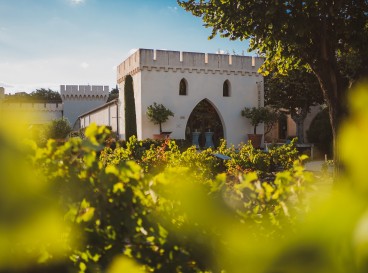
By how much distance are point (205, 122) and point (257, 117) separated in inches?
148

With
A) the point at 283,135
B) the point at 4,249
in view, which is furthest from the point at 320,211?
the point at 283,135

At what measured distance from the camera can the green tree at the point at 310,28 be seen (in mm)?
8461

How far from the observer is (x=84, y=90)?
45.1m

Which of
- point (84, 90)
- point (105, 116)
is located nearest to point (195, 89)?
point (105, 116)

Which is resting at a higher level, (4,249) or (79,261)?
(4,249)

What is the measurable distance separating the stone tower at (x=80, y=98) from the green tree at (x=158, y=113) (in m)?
21.4

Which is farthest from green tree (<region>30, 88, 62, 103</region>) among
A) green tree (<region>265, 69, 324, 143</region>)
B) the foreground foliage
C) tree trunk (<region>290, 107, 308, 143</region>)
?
the foreground foliage

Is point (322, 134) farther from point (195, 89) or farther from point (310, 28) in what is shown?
point (310, 28)

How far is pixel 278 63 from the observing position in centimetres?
1127

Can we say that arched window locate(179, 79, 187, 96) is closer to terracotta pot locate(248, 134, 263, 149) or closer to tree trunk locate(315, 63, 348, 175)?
terracotta pot locate(248, 134, 263, 149)

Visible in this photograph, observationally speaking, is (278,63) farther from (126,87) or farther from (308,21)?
(126,87)

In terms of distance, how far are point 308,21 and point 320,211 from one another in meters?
8.68

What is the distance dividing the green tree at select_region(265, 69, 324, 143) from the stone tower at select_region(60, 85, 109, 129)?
75.8 ft

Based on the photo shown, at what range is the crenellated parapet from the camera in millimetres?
44781
